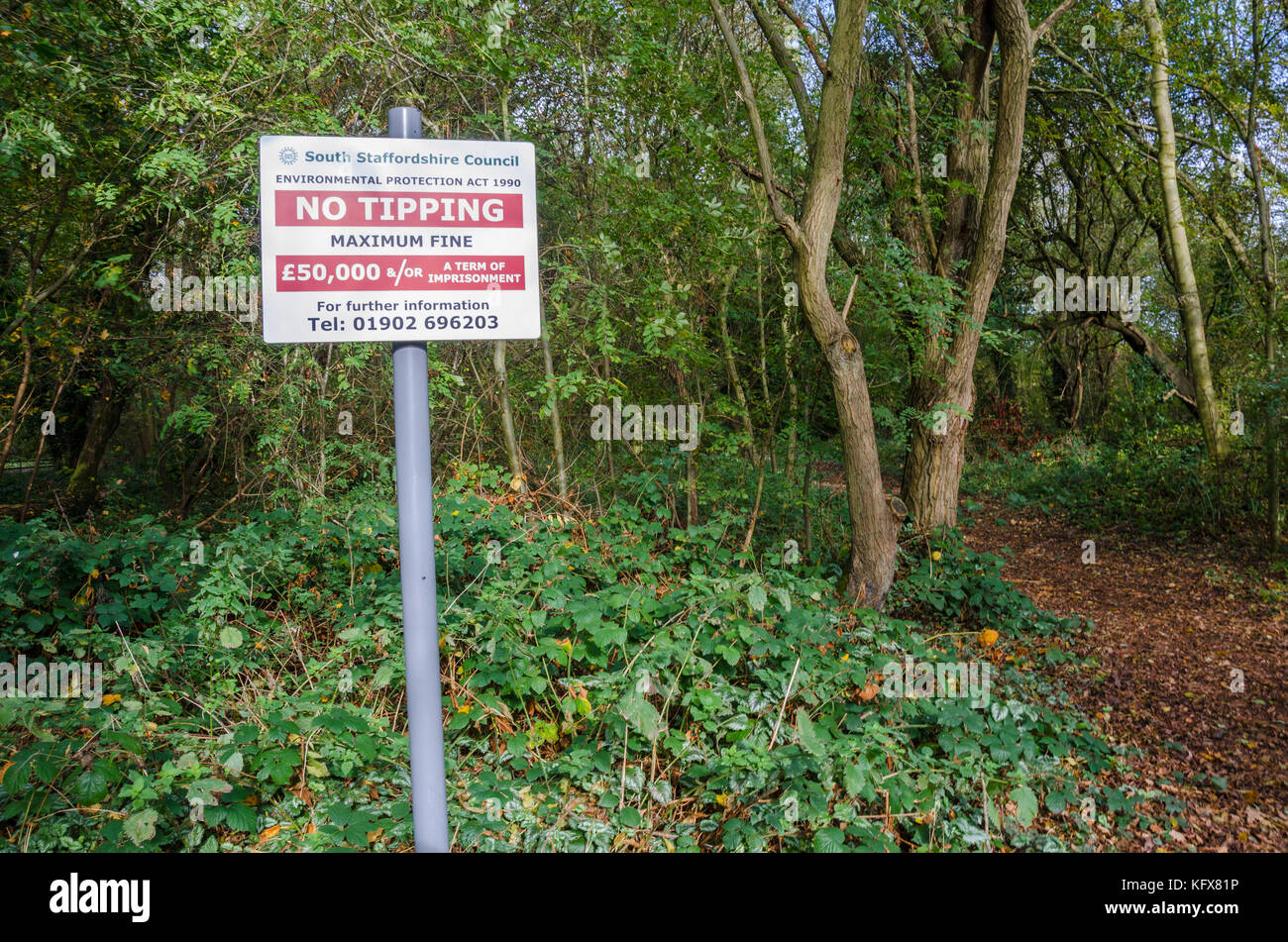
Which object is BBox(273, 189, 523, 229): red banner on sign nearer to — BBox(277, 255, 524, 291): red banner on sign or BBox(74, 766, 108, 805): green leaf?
BBox(277, 255, 524, 291): red banner on sign

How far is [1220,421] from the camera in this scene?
9758 mm

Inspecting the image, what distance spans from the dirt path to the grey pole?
149 inches

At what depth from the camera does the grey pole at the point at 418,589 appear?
1946 millimetres

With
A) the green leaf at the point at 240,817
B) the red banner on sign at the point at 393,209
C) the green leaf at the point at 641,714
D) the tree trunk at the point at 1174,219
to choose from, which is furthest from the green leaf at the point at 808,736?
the tree trunk at the point at 1174,219

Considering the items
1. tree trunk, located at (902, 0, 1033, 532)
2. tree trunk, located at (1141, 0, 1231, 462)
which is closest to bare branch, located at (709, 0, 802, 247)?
tree trunk, located at (902, 0, 1033, 532)

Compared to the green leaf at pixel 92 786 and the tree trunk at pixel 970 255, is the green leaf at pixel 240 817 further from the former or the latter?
the tree trunk at pixel 970 255

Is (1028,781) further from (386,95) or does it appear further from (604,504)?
(386,95)

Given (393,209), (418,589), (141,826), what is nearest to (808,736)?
(418,589)

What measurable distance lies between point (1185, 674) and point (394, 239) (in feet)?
23.0

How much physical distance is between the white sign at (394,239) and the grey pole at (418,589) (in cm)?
12

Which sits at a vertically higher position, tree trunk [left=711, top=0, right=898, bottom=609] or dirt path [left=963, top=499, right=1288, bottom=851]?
tree trunk [left=711, top=0, right=898, bottom=609]

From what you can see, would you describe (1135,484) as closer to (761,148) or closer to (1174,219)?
(1174,219)

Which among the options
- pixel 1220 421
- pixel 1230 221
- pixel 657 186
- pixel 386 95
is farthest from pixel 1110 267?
pixel 386 95

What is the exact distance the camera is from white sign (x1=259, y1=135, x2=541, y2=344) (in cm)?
189
